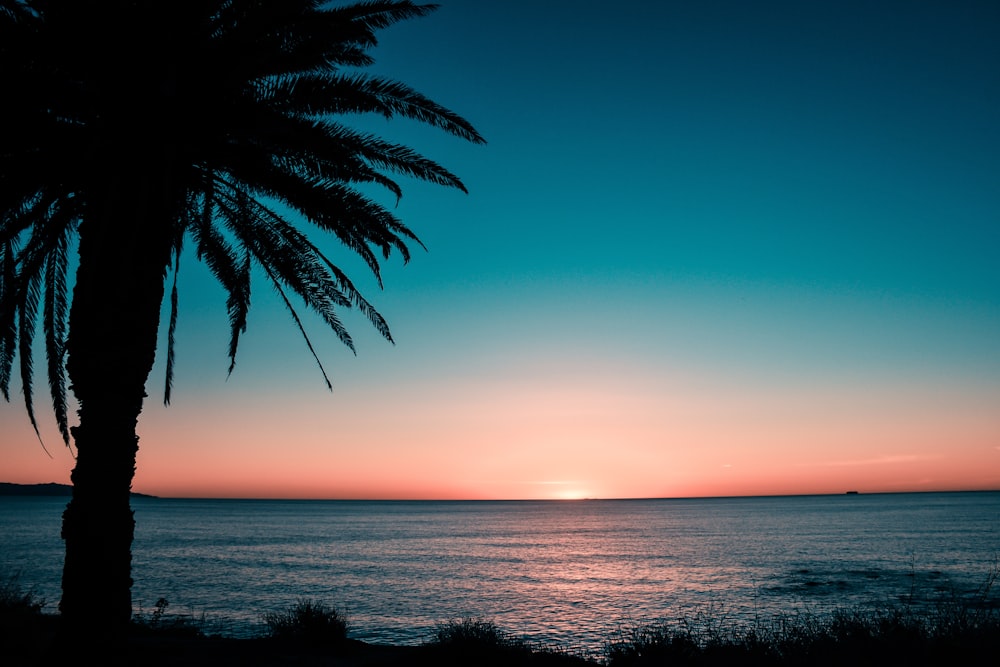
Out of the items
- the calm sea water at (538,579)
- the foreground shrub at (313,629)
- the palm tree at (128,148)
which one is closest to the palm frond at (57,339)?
the palm tree at (128,148)

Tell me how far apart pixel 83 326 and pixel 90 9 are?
11.4 feet

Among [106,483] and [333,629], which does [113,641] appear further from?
[333,629]

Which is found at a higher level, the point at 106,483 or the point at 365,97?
the point at 365,97

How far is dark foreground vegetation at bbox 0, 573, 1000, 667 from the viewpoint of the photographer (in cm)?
758

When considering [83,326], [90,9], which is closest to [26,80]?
[90,9]

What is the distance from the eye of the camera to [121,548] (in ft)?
23.8

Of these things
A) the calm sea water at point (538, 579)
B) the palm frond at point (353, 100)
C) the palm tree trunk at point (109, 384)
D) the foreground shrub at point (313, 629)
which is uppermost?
the palm frond at point (353, 100)

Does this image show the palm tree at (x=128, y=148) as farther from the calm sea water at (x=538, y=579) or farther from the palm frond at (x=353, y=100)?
the calm sea water at (x=538, y=579)

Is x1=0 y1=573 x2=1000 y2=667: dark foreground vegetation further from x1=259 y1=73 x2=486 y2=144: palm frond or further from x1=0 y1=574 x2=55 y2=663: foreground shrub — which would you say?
x1=259 y1=73 x2=486 y2=144: palm frond

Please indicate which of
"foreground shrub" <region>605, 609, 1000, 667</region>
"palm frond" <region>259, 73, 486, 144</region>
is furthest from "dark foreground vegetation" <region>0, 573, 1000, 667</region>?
"palm frond" <region>259, 73, 486, 144</region>

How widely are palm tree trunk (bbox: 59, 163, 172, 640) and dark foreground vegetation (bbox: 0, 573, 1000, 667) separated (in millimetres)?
594

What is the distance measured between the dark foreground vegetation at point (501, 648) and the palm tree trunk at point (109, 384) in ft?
1.95

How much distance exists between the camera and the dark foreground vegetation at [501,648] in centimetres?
758

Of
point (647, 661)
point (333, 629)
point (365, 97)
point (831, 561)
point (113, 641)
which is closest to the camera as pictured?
point (113, 641)
